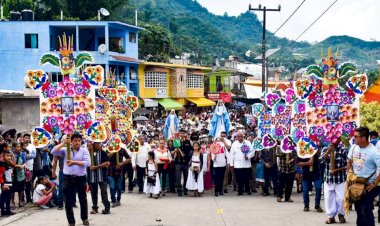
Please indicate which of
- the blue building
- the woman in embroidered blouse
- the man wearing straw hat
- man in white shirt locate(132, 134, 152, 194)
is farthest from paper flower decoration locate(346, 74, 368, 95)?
the blue building

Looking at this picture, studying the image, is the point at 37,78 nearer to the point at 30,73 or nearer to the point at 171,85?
the point at 30,73

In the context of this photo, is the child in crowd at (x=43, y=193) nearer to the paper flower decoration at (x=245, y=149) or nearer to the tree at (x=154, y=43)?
the paper flower decoration at (x=245, y=149)

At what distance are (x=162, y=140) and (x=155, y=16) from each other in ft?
385

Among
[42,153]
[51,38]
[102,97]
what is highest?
[51,38]

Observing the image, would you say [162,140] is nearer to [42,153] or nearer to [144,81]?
[42,153]

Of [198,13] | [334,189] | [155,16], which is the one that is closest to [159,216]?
[334,189]

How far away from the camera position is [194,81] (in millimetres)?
66938

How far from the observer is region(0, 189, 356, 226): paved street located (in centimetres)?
1238

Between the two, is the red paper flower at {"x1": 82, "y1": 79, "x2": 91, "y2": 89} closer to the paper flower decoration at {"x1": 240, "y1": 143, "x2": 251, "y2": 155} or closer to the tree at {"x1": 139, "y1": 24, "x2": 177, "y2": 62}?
the paper flower decoration at {"x1": 240, "y1": 143, "x2": 251, "y2": 155}

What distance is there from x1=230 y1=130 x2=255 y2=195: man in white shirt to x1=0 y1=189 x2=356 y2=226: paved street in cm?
109

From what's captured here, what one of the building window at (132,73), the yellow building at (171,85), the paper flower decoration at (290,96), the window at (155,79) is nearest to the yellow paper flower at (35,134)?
the paper flower decoration at (290,96)

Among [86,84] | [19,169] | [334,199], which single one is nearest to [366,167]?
[334,199]

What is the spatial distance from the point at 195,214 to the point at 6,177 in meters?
4.45

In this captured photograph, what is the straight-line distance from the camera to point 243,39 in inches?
7761
